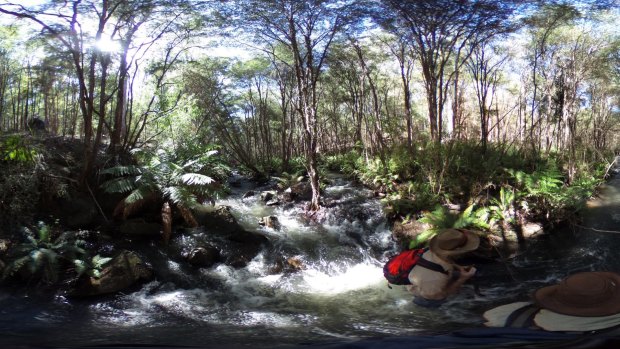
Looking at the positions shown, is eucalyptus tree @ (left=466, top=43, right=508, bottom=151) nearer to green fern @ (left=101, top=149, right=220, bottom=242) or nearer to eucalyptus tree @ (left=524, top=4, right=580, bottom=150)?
eucalyptus tree @ (left=524, top=4, right=580, bottom=150)

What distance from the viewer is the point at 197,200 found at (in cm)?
834

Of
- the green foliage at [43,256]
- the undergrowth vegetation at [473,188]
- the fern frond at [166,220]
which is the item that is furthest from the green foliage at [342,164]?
the green foliage at [43,256]

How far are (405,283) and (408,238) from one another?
4267 mm

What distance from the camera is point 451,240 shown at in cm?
340

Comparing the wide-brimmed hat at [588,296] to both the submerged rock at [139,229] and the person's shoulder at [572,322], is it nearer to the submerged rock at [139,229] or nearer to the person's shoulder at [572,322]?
the person's shoulder at [572,322]

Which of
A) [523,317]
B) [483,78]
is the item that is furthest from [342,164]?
[523,317]

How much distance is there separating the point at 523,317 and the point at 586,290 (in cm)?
34

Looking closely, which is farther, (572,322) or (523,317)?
(523,317)

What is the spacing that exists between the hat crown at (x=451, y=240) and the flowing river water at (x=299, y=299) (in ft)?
1.75

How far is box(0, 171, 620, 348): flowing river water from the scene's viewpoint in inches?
124

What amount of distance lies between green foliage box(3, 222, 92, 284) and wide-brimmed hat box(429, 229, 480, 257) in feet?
16.2

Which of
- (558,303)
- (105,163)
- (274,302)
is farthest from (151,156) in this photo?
(558,303)

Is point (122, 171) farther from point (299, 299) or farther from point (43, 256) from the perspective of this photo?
point (299, 299)

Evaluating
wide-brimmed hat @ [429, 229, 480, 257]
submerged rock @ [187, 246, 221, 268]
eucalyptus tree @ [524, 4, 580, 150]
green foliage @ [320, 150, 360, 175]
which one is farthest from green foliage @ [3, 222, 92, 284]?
eucalyptus tree @ [524, 4, 580, 150]
